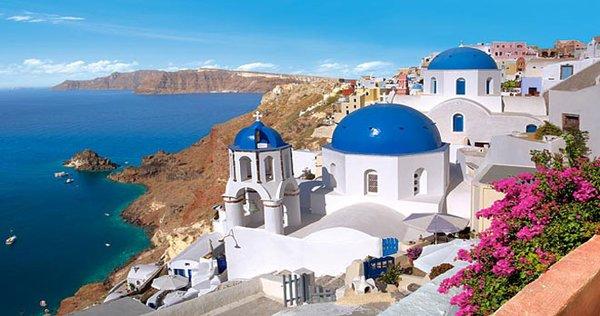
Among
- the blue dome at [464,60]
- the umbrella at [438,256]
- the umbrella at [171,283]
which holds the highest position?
the blue dome at [464,60]

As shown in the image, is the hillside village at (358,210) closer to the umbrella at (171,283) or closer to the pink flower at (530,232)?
the umbrella at (171,283)

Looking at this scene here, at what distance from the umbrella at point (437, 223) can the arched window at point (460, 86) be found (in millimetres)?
11315

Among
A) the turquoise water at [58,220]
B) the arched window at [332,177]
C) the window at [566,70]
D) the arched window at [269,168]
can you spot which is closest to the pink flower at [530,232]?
the arched window at [269,168]

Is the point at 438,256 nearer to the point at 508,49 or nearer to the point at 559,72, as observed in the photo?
the point at 559,72

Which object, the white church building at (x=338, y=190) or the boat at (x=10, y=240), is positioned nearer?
the white church building at (x=338, y=190)

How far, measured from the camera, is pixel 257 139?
16.8 metres

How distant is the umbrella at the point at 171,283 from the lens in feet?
67.0

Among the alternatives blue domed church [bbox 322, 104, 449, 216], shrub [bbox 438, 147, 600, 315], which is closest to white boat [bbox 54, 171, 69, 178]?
blue domed church [bbox 322, 104, 449, 216]

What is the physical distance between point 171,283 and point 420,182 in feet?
35.2

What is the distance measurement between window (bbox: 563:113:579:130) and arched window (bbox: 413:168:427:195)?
4.57m

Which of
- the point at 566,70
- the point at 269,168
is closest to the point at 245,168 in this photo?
the point at 269,168

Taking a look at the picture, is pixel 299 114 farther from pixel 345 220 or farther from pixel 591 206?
pixel 591 206

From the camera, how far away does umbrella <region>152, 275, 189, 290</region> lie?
20411mm

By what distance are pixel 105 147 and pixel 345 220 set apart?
8207 centimetres
